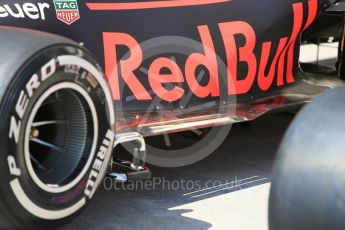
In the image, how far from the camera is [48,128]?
2.44 metres

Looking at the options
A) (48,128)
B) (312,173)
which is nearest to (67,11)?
(48,128)

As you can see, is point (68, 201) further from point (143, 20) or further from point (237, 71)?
point (237, 71)

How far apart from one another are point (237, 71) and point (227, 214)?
78 centimetres

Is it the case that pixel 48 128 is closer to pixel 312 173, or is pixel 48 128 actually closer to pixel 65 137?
pixel 65 137

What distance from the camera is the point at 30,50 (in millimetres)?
2215

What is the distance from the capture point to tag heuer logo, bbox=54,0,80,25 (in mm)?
2789

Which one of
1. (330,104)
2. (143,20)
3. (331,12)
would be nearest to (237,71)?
(143,20)

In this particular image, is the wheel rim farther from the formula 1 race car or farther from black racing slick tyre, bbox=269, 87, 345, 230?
black racing slick tyre, bbox=269, 87, 345, 230

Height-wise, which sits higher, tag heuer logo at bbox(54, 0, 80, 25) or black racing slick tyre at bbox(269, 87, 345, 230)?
tag heuer logo at bbox(54, 0, 80, 25)

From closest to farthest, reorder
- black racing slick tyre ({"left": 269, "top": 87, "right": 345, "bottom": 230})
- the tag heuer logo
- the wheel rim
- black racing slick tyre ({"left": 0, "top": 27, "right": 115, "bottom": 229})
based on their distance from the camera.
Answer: black racing slick tyre ({"left": 269, "top": 87, "right": 345, "bottom": 230})
black racing slick tyre ({"left": 0, "top": 27, "right": 115, "bottom": 229})
the wheel rim
the tag heuer logo

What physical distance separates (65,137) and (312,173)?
1.09 metres

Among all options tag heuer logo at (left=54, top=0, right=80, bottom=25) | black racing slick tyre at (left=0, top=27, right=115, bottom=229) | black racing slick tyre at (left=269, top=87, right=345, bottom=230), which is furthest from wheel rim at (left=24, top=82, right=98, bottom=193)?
black racing slick tyre at (left=269, top=87, right=345, bottom=230)

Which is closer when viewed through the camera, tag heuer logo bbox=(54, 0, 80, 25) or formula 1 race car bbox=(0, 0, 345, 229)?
formula 1 race car bbox=(0, 0, 345, 229)

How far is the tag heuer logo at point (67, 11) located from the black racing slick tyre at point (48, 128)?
46cm
